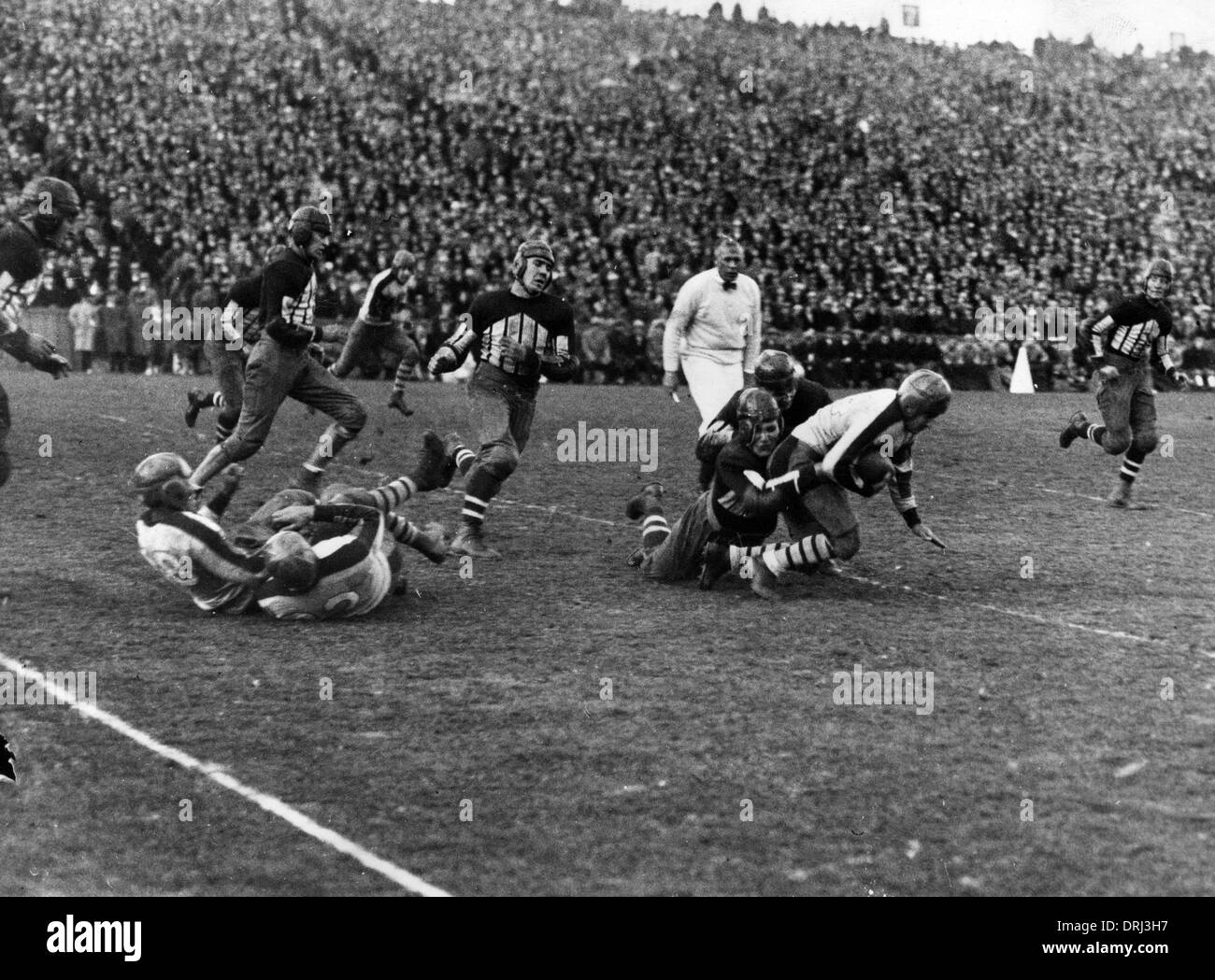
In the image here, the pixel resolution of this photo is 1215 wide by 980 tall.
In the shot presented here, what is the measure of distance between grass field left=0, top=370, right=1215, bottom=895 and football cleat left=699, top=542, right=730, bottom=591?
27 centimetres

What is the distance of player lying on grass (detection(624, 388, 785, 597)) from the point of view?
9508mm

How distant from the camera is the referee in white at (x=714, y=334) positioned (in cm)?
1248

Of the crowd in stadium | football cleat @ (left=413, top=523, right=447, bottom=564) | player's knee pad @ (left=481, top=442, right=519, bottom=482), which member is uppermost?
the crowd in stadium

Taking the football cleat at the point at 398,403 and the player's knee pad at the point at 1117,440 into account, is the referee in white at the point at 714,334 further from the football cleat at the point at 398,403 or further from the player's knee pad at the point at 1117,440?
the football cleat at the point at 398,403

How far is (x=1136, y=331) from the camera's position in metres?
13.6

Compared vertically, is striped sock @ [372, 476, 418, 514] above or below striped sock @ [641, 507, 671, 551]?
Result: above

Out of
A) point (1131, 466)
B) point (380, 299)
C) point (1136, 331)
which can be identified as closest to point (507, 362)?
point (1136, 331)

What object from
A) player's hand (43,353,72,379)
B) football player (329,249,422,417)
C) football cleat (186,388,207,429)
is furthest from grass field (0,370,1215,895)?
football player (329,249,422,417)

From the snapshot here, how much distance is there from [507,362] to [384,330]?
24.3ft

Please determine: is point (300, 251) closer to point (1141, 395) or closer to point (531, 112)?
point (1141, 395)

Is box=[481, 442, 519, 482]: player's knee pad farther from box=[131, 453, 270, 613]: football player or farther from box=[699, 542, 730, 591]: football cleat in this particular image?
box=[131, 453, 270, 613]: football player

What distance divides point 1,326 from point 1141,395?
30.7 feet

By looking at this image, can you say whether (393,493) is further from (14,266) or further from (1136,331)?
(1136,331)

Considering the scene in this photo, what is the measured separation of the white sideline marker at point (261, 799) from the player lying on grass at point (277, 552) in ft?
3.81
